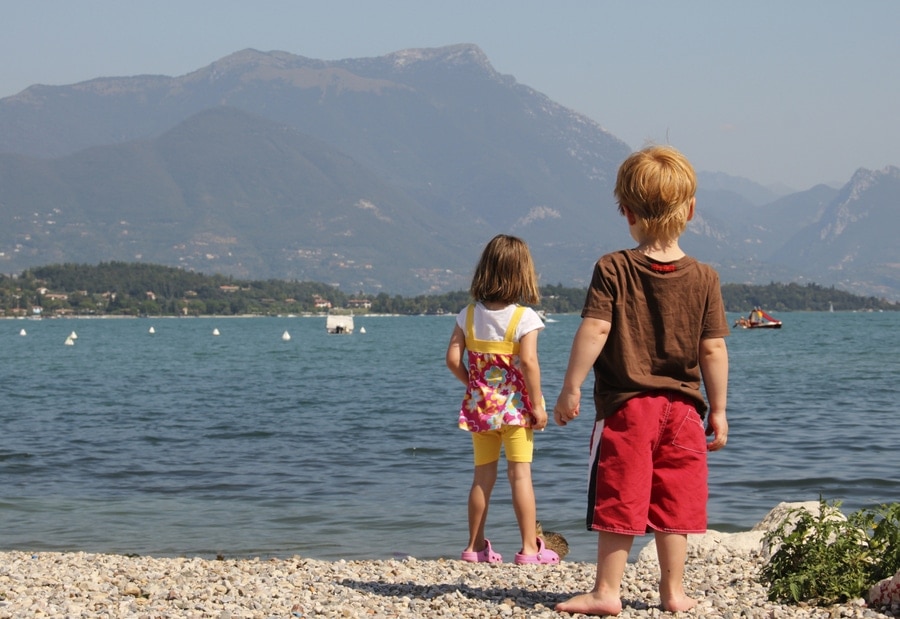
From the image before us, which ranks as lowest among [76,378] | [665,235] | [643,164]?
[76,378]

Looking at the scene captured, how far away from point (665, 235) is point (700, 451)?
3.57ft

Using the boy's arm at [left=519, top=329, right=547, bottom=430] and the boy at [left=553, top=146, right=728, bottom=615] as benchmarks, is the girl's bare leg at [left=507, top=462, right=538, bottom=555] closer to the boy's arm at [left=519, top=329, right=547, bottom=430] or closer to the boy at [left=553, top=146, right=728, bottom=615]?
the boy's arm at [left=519, top=329, right=547, bottom=430]

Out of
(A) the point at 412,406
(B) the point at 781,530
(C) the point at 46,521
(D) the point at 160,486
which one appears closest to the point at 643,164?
(B) the point at 781,530

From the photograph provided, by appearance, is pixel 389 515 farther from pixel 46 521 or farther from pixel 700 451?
pixel 700 451

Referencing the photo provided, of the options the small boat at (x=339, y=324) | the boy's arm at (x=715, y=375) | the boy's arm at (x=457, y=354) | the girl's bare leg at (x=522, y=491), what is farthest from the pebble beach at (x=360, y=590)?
the small boat at (x=339, y=324)

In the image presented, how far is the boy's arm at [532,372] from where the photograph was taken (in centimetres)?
708

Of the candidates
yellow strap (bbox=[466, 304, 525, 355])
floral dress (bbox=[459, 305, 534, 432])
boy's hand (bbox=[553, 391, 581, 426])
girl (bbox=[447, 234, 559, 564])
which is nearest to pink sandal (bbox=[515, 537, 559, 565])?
girl (bbox=[447, 234, 559, 564])

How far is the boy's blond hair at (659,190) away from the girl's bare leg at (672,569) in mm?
1507

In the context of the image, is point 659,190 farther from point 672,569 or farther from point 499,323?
point 499,323

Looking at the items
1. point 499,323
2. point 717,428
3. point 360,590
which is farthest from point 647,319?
point 360,590

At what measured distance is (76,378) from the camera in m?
40.7

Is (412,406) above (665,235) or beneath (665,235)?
beneath

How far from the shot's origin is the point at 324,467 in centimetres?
1591

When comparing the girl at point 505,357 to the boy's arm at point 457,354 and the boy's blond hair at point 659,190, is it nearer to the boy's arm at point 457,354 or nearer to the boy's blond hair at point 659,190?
the boy's arm at point 457,354
